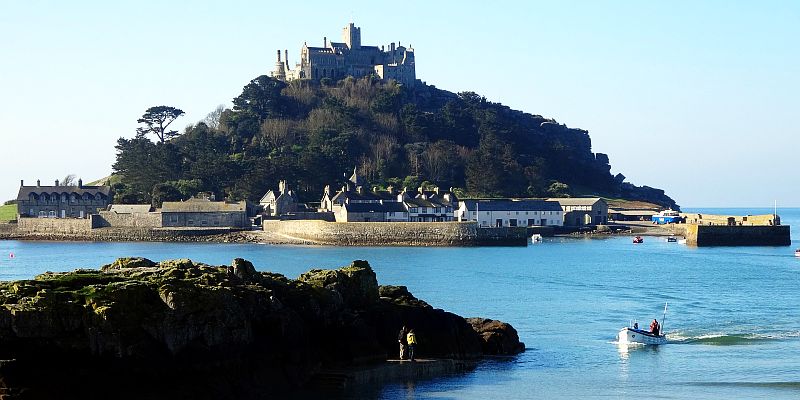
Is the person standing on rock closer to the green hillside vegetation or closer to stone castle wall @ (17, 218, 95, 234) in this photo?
stone castle wall @ (17, 218, 95, 234)

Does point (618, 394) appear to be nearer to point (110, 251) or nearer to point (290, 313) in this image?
point (290, 313)

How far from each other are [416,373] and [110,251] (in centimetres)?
5660

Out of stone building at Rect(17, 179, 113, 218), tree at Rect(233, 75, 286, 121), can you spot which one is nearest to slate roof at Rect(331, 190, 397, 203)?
stone building at Rect(17, 179, 113, 218)

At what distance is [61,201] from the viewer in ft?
348

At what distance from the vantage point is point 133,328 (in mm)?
21281

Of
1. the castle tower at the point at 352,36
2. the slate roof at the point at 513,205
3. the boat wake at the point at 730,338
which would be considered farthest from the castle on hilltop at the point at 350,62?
the boat wake at the point at 730,338

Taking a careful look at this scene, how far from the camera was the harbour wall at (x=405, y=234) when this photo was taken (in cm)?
8219

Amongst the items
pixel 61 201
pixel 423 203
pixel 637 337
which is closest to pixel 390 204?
pixel 423 203

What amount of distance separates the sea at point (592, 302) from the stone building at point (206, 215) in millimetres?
9942

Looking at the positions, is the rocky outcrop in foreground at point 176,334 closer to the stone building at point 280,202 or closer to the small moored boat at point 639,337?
the small moored boat at point 639,337

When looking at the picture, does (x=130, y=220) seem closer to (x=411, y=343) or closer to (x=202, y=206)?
(x=202, y=206)

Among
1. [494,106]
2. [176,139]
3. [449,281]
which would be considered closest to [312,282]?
[449,281]

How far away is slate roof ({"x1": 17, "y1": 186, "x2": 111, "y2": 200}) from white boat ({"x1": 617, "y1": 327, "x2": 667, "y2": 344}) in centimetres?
8165

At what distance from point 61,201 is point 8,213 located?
1128 centimetres
